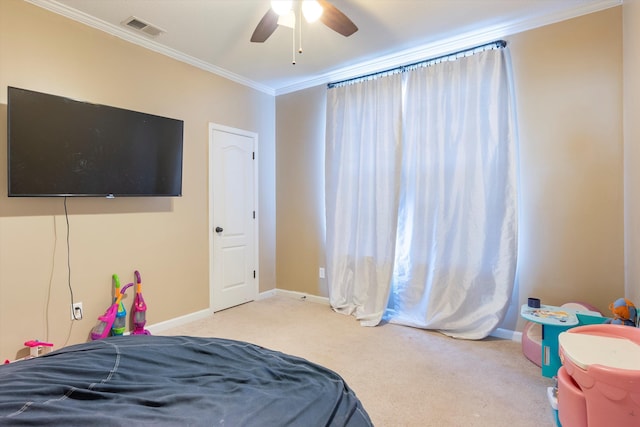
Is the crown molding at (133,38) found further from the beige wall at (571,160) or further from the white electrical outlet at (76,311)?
the beige wall at (571,160)

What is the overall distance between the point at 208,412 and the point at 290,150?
149 inches

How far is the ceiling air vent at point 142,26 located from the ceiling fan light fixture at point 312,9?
1.59m

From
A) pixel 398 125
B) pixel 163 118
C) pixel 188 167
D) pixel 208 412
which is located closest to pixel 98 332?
pixel 188 167

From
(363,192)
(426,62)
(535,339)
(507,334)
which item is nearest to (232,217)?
(363,192)

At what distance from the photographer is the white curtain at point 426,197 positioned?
2.92 m

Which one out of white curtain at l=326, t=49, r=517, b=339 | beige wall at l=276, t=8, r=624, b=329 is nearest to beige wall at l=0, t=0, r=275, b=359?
white curtain at l=326, t=49, r=517, b=339

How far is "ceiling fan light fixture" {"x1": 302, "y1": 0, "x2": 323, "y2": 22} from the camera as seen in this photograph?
2028 mm

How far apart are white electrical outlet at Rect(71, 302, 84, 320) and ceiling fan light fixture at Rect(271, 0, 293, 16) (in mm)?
2746

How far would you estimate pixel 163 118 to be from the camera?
3.09 m

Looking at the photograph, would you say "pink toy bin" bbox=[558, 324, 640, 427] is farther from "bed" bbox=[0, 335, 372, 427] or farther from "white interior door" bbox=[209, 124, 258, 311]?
"white interior door" bbox=[209, 124, 258, 311]

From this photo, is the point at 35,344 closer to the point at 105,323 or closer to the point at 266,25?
the point at 105,323

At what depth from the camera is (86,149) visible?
8.46 ft

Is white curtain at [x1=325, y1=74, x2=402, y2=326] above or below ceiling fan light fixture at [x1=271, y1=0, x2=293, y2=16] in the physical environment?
below

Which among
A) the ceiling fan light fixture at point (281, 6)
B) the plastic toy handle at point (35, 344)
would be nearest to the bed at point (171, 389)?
the plastic toy handle at point (35, 344)
